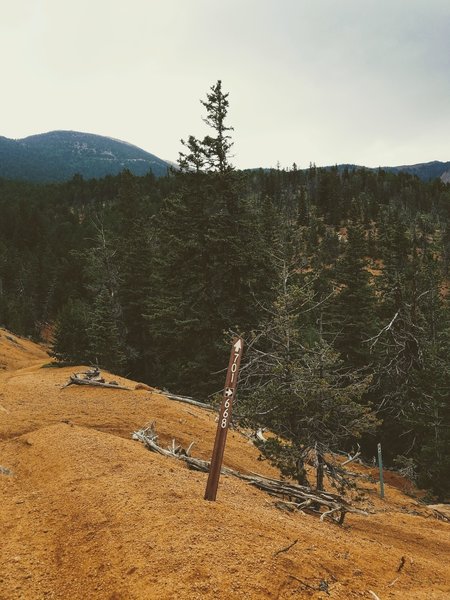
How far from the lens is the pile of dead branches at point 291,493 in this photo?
7.97 metres

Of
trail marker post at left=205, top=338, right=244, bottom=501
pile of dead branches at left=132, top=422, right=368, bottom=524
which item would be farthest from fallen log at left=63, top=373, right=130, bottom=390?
trail marker post at left=205, top=338, right=244, bottom=501

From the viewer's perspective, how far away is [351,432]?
9266 mm

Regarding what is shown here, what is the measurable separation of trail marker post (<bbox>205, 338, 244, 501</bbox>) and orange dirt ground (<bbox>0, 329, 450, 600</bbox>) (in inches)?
11.0

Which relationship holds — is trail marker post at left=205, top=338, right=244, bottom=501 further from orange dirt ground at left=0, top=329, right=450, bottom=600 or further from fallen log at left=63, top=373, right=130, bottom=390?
fallen log at left=63, top=373, right=130, bottom=390

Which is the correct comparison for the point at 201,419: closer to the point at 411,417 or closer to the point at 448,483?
the point at 448,483

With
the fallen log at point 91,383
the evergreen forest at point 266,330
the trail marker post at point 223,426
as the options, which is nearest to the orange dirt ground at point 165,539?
the trail marker post at point 223,426

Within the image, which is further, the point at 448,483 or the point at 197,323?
the point at 197,323

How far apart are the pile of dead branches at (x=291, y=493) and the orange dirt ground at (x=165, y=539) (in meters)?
0.30

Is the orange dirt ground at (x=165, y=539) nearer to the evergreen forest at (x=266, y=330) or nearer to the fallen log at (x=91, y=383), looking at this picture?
the evergreen forest at (x=266, y=330)

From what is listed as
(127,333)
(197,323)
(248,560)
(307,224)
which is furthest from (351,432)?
(307,224)

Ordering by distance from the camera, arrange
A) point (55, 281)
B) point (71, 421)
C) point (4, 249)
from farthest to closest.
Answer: point (4, 249)
point (55, 281)
point (71, 421)

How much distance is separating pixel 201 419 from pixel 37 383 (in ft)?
27.4

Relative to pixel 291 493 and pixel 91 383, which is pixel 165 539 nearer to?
pixel 291 493

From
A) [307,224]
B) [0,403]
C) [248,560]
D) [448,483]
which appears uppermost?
[307,224]
